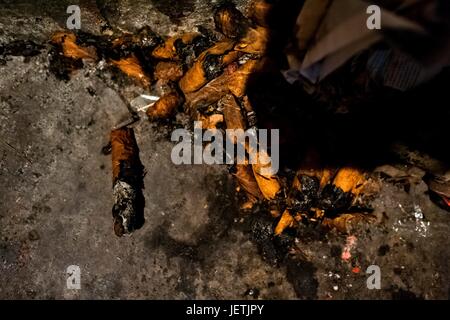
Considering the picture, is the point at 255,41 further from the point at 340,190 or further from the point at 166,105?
the point at 340,190

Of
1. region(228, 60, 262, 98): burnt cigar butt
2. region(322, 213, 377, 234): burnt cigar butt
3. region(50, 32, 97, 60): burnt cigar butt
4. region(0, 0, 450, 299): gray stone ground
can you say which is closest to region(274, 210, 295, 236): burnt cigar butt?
region(0, 0, 450, 299): gray stone ground

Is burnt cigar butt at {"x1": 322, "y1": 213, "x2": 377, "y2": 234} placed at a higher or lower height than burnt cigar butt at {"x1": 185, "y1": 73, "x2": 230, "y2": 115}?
lower

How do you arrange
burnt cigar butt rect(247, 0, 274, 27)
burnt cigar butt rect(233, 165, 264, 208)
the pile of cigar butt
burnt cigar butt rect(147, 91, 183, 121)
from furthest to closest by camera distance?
burnt cigar butt rect(147, 91, 183, 121)
burnt cigar butt rect(233, 165, 264, 208)
the pile of cigar butt
burnt cigar butt rect(247, 0, 274, 27)

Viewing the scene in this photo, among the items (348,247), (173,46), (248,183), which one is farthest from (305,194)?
(173,46)

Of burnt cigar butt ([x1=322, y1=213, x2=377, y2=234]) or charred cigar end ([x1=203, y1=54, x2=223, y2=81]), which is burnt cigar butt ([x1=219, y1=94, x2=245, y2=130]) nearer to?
charred cigar end ([x1=203, y1=54, x2=223, y2=81])

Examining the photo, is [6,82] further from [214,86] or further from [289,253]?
[289,253]

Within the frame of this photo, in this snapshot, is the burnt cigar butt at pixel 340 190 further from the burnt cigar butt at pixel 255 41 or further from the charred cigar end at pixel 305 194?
the burnt cigar butt at pixel 255 41
